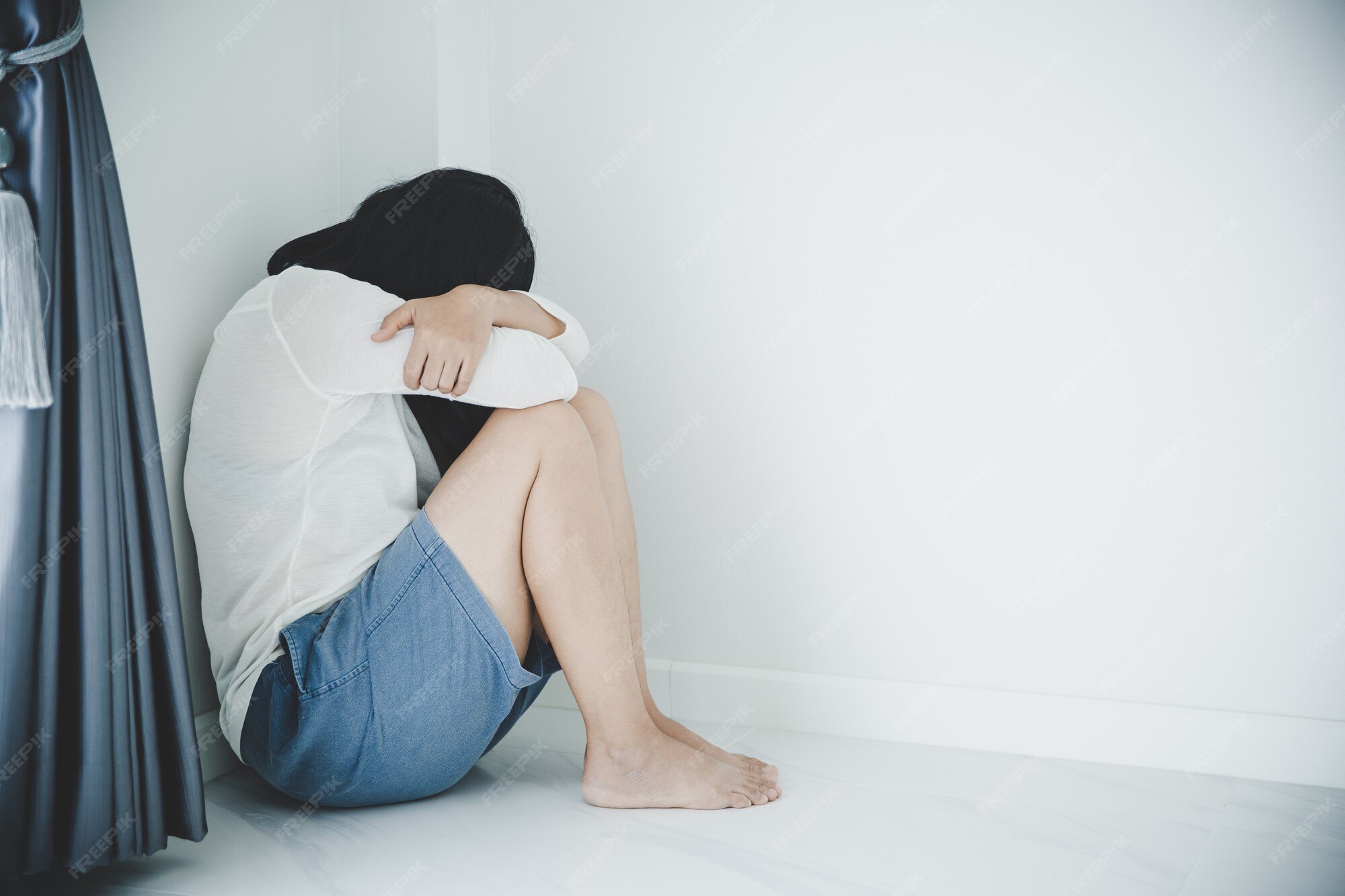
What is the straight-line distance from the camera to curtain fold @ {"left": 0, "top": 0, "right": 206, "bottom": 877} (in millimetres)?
896

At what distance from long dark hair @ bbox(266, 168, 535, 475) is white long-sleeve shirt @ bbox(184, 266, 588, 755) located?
11 cm

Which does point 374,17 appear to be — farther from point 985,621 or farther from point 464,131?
point 985,621

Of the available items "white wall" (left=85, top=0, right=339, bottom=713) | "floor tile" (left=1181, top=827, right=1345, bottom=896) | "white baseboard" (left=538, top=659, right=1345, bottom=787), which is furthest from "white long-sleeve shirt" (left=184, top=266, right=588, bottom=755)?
"floor tile" (left=1181, top=827, right=1345, bottom=896)

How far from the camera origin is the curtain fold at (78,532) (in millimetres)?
896

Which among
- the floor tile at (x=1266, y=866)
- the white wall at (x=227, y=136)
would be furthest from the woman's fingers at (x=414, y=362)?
the floor tile at (x=1266, y=866)

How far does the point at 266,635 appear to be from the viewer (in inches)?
46.3

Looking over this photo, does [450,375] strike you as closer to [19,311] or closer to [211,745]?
[19,311]

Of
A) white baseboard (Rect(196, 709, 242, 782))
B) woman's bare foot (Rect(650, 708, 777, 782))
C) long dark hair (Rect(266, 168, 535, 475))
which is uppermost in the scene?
long dark hair (Rect(266, 168, 535, 475))

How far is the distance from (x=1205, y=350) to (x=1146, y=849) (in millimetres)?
719

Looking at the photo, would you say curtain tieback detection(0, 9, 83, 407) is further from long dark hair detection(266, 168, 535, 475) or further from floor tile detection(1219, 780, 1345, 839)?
floor tile detection(1219, 780, 1345, 839)

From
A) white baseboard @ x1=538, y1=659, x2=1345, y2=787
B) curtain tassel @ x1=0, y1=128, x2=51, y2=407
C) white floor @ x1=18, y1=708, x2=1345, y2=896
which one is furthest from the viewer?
white baseboard @ x1=538, y1=659, x2=1345, y2=787

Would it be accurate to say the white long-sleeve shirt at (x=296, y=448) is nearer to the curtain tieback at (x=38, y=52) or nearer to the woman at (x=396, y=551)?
the woman at (x=396, y=551)

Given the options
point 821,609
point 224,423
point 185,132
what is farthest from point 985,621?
point 185,132

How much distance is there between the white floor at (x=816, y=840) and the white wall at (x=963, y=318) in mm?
209
